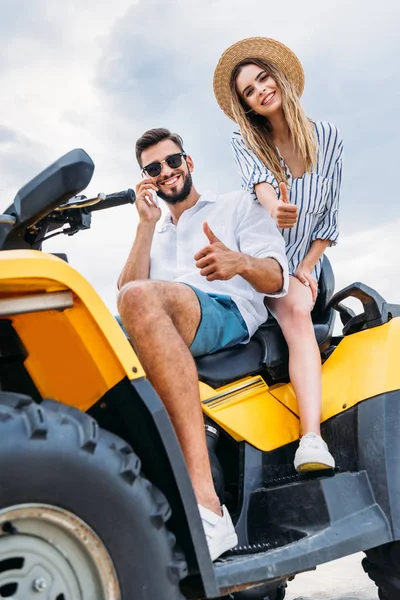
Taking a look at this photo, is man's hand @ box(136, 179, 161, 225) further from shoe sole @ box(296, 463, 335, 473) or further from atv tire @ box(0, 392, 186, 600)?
atv tire @ box(0, 392, 186, 600)

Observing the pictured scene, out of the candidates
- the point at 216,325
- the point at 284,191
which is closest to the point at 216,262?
the point at 216,325

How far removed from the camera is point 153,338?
214 cm

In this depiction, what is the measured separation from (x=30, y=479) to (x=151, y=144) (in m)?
2.18

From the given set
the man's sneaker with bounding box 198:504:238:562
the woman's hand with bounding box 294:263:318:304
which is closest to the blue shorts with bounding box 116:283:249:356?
the woman's hand with bounding box 294:263:318:304

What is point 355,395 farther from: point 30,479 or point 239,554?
point 30,479

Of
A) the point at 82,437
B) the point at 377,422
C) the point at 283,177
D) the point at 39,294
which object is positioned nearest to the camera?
the point at 82,437

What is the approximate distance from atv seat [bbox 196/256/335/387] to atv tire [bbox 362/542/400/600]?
2.59 ft

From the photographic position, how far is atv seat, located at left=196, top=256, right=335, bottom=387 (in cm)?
259

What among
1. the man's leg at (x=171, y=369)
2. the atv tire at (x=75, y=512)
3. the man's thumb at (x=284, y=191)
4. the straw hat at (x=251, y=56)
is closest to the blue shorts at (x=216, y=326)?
the man's leg at (x=171, y=369)

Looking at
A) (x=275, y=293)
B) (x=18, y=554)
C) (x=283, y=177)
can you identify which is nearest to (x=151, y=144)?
(x=283, y=177)

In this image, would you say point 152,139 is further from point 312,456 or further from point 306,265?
point 312,456

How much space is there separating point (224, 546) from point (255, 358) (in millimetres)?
845

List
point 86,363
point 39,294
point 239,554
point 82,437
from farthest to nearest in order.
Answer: point 239,554, point 86,363, point 39,294, point 82,437

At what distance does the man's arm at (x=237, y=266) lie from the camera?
7.88 ft
